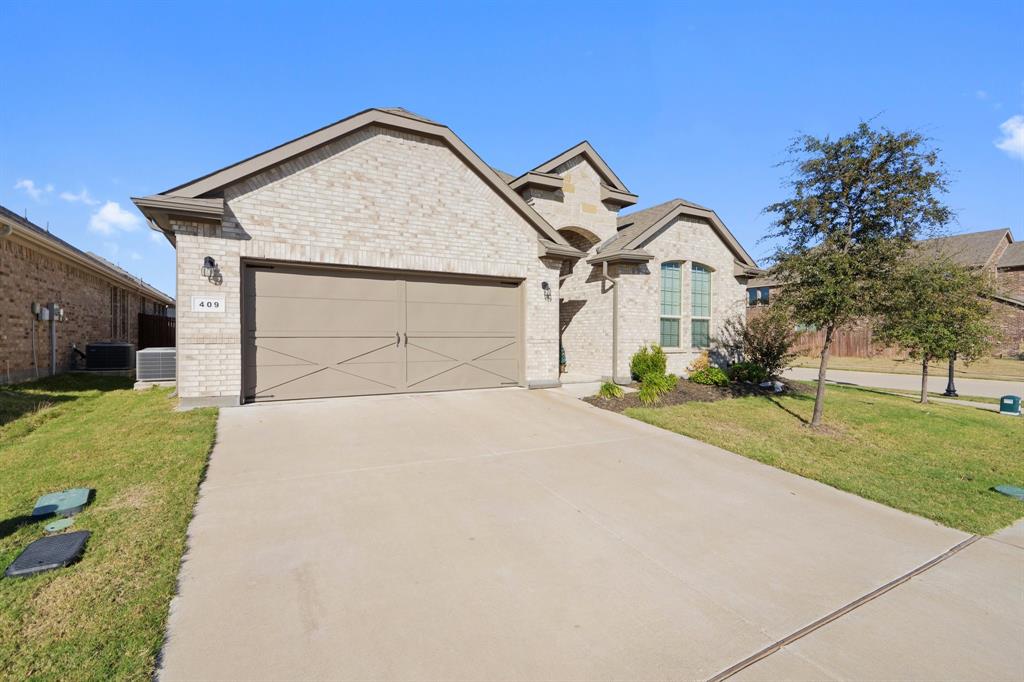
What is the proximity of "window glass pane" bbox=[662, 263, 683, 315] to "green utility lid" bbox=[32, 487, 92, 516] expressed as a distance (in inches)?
519

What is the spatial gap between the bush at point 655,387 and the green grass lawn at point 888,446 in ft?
1.79

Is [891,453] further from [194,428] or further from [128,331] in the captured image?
[128,331]

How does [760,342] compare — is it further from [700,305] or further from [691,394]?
[691,394]

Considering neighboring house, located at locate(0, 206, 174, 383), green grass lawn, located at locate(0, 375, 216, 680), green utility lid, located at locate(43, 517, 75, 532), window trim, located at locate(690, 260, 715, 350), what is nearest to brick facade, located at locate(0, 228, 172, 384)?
neighboring house, located at locate(0, 206, 174, 383)

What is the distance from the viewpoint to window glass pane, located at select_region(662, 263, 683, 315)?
1387 centimetres

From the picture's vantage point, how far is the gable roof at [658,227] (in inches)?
510

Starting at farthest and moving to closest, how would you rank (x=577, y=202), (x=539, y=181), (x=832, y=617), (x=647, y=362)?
1. (x=577, y=202)
2. (x=539, y=181)
3. (x=647, y=362)
4. (x=832, y=617)

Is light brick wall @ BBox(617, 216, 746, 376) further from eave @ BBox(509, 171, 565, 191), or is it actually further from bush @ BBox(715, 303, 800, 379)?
eave @ BBox(509, 171, 565, 191)

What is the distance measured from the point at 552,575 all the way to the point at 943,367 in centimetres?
3162

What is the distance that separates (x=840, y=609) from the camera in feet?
10.1

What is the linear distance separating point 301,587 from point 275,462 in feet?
9.39

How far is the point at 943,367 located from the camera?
2461cm

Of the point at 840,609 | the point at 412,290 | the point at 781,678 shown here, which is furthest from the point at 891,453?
the point at 412,290

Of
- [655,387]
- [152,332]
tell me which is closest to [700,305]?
[655,387]
